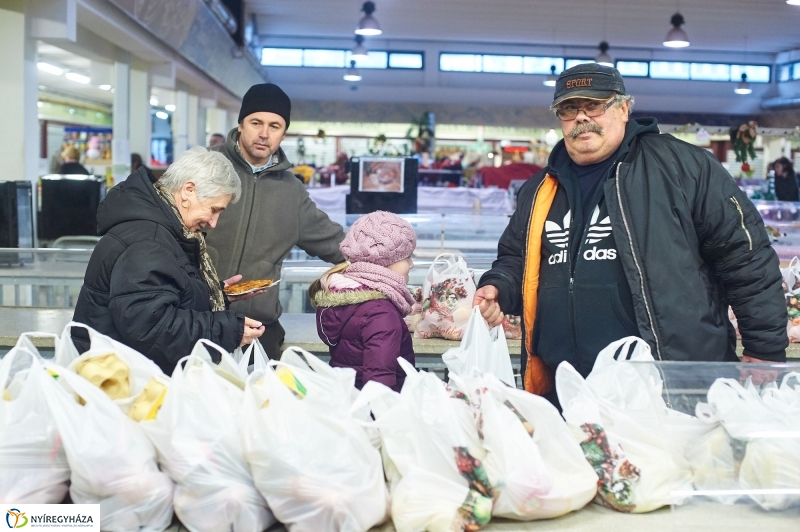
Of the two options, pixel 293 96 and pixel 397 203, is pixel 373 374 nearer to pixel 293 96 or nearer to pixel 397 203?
pixel 397 203

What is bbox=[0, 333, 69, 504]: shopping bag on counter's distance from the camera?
163 cm

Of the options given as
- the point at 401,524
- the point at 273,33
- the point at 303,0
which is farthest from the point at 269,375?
the point at 273,33

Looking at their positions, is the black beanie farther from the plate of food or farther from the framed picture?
the framed picture

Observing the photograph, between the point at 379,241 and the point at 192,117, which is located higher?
the point at 192,117

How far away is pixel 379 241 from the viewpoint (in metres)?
2.64

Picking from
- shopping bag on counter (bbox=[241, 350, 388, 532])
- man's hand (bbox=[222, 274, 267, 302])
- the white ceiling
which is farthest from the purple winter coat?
the white ceiling

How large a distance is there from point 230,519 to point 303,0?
15591 millimetres

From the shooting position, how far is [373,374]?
2.54 m

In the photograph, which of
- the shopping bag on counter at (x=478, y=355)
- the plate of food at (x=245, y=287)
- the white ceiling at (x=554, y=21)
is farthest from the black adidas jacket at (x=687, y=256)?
the white ceiling at (x=554, y=21)

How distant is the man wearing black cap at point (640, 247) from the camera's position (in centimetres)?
243

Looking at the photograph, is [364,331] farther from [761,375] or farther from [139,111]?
[139,111]

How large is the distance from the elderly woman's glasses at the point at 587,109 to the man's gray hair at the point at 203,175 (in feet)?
3.15

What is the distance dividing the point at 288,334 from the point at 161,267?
1.50 meters

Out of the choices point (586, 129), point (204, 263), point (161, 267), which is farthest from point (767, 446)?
point (204, 263)
